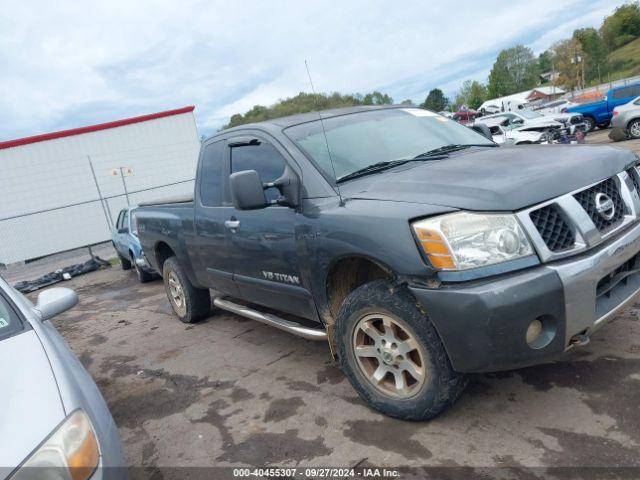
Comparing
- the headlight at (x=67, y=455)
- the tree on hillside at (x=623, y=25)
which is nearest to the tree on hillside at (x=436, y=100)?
the headlight at (x=67, y=455)

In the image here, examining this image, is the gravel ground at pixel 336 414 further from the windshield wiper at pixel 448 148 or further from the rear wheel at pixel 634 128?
the rear wheel at pixel 634 128

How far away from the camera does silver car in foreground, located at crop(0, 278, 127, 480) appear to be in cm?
186

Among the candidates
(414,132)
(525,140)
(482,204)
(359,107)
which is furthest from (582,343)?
(525,140)

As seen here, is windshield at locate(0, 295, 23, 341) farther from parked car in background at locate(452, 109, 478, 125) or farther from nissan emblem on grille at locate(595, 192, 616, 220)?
parked car in background at locate(452, 109, 478, 125)

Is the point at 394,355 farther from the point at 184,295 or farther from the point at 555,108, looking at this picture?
the point at 555,108

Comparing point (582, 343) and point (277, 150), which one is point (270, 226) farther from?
point (582, 343)

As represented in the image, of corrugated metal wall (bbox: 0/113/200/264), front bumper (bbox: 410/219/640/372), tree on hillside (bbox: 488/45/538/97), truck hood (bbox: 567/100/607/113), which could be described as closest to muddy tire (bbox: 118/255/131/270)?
corrugated metal wall (bbox: 0/113/200/264)

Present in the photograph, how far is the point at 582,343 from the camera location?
2.63 meters

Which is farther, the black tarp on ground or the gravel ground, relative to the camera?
the black tarp on ground

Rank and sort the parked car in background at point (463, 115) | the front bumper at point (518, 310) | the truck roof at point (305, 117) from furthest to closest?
the parked car in background at point (463, 115) → the truck roof at point (305, 117) → the front bumper at point (518, 310)

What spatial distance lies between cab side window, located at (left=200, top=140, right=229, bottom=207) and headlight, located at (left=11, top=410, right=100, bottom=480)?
2659mm

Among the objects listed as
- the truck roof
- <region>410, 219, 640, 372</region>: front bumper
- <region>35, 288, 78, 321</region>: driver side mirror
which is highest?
the truck roof

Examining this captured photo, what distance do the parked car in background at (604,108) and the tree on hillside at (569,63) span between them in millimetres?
69801

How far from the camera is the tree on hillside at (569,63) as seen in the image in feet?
285
